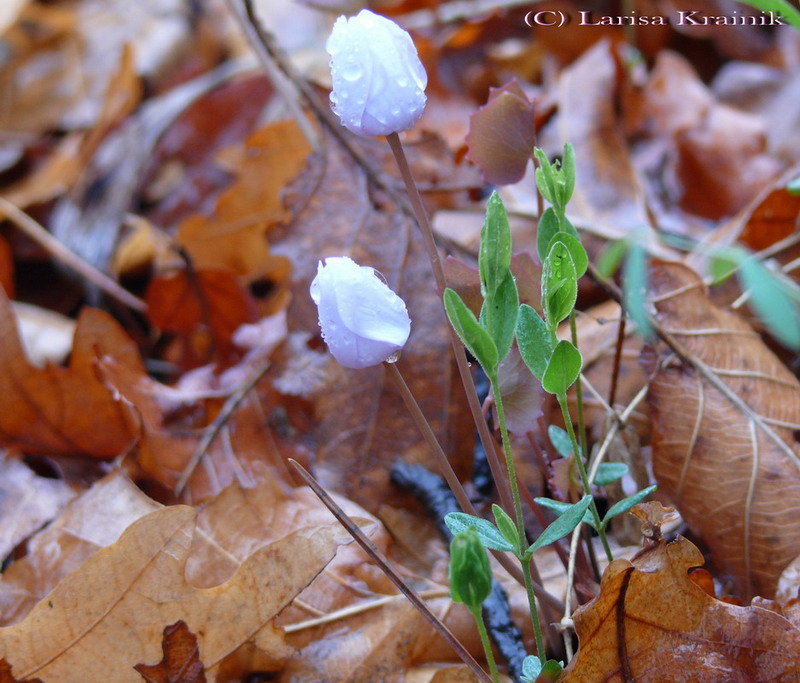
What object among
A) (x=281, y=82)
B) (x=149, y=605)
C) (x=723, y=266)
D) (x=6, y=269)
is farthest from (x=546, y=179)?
(x=6, y=269)

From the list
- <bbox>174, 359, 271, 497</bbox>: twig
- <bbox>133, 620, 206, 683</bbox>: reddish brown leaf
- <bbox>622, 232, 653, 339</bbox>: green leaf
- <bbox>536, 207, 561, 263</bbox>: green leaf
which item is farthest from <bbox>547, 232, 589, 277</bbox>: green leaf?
<bbox>174, 359, 271, 497</bbox>: twig

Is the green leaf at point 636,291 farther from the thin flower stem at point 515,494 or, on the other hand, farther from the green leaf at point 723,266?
the thin flower stem at point 515,494

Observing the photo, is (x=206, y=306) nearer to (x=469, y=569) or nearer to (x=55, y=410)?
(x=55, y=410)

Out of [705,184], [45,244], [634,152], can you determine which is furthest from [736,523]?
[45,244]

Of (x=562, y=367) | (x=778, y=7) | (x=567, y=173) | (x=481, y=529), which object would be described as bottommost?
(x=481, y=529)

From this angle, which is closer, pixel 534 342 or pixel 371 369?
pixel 534 342

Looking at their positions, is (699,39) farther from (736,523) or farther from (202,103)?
(736,523)
